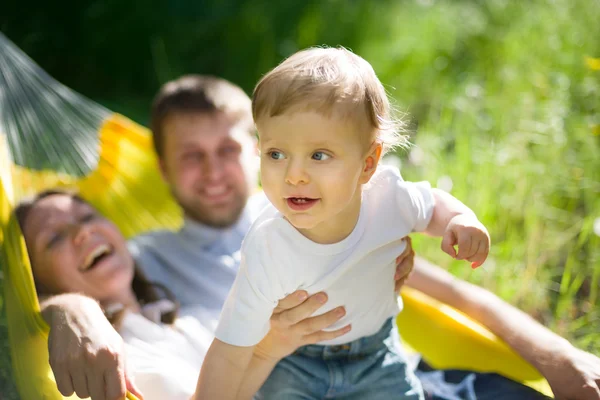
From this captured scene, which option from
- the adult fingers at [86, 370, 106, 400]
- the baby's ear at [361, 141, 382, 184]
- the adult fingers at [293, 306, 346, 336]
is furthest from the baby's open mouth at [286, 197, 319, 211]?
the adult fingers at [86, 370, 106, 400]

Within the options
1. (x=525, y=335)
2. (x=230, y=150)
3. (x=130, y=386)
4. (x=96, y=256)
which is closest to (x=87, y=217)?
(x=96, y=256)

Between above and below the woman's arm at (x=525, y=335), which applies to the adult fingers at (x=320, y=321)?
above

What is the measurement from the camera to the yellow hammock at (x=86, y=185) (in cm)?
138

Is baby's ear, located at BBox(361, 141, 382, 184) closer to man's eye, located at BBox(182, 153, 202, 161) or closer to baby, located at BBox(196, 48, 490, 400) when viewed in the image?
baby, located at BBox(196, 48, 490, 400)

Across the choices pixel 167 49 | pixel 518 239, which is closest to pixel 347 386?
pixel 518 239

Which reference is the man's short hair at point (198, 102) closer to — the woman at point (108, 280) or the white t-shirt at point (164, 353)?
the woman at point (108, 280)

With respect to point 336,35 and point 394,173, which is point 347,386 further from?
point 336,35

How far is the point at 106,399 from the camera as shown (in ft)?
3.97

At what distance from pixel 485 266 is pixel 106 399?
1.59 meters

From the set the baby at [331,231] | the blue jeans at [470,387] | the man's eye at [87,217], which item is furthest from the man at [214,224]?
the baby at [331,231]

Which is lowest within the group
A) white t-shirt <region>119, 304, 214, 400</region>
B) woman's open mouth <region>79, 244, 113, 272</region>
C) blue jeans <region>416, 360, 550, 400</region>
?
blue jeans <region>416, 360, 550, 400</region>

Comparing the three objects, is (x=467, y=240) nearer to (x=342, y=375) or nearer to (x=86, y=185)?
(x=342, y=375)

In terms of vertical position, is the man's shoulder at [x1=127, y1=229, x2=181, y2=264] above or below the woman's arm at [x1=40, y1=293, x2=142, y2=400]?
below

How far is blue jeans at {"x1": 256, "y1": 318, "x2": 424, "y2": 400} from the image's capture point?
134cm
